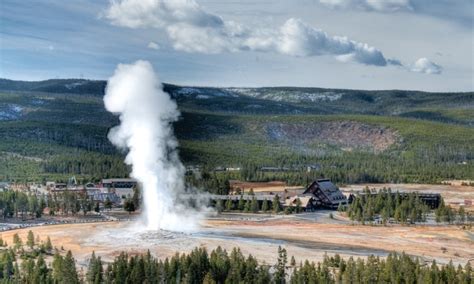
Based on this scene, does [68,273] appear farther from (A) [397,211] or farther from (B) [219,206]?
(A) [397,211]

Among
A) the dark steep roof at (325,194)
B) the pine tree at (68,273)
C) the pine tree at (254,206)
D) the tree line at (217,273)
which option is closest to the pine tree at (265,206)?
the pine tree at (254,206)

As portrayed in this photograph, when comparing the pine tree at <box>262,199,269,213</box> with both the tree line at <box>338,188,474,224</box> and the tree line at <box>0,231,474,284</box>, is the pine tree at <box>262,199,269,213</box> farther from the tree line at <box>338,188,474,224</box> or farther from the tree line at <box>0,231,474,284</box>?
the tree line at <box>0,231,474,284</box>

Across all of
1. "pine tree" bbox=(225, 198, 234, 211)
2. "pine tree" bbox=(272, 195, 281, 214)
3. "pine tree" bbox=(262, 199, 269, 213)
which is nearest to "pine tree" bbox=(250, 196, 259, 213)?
"pine tree" bbox=(262, 199, 269, 213)

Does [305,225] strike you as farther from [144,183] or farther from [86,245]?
[86,245]

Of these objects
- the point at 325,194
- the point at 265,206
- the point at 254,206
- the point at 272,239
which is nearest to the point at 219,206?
the point at 254,206

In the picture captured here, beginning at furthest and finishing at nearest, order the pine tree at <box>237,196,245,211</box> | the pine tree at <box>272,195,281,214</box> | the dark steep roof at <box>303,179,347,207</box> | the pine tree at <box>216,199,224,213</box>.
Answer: the dark steep roof at <box>303,179,347,207</box>
the pine tree at <box>237,196,245,211</box>
the pine tree at <box>272,195,281,214</box>
the pine tree at <box>216,199,224,213</box>

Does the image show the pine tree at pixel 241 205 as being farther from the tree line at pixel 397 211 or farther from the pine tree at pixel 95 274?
the pine tree at pixel 95 274

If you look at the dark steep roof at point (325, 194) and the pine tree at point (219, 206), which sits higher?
the dark steep roof at point (325, 194)

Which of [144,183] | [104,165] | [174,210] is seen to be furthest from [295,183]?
[144,183]
